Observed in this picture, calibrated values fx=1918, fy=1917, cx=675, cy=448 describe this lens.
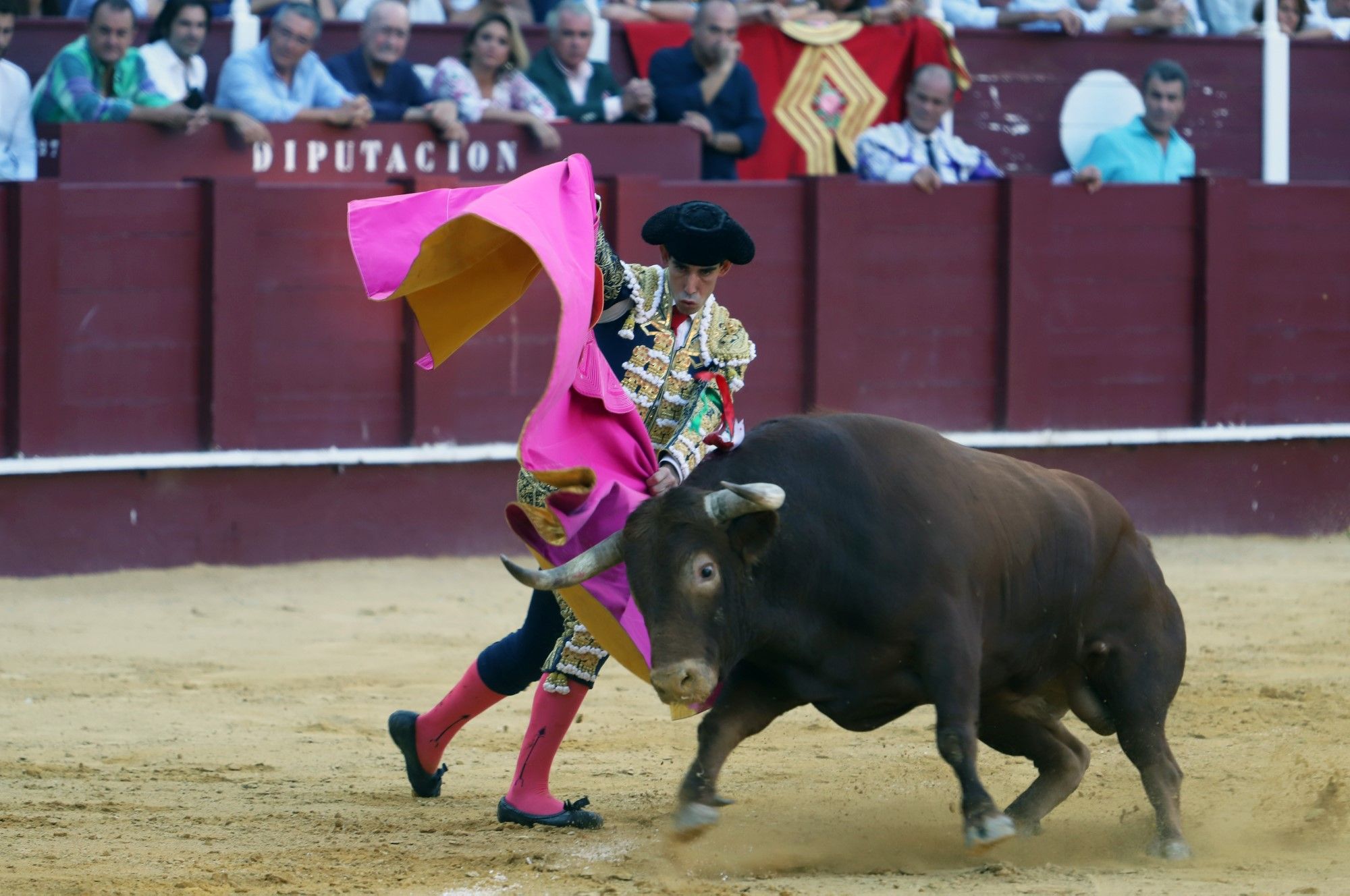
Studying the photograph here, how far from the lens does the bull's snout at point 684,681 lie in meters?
3.17

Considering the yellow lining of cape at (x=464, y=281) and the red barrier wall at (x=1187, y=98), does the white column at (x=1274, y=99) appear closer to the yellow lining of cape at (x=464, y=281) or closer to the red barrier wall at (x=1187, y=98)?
the red barrier wall at (x=1187, y=98)

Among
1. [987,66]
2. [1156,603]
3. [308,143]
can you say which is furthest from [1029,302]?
[1156,603]

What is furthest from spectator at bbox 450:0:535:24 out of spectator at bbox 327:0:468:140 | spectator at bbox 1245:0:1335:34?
spectator at bbox 1245:0:1335:34

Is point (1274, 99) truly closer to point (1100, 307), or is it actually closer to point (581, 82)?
point (1100, 307)

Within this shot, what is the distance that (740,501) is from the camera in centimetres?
324

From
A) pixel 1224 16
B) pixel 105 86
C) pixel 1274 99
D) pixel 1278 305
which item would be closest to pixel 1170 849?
pixel 105 86

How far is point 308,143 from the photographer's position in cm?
696

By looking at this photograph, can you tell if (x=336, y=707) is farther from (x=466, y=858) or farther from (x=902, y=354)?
(x=902, y=354)

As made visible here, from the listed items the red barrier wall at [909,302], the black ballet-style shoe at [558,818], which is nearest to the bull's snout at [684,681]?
the black ballet-style shoe at [558,818]

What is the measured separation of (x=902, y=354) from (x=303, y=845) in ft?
15.4

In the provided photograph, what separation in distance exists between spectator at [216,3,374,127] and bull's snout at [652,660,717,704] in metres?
4.15

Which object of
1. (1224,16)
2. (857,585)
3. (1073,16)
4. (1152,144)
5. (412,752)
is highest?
(1224,16)

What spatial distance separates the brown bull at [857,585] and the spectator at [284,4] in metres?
4.05

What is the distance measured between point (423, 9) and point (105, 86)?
1.50 meters
